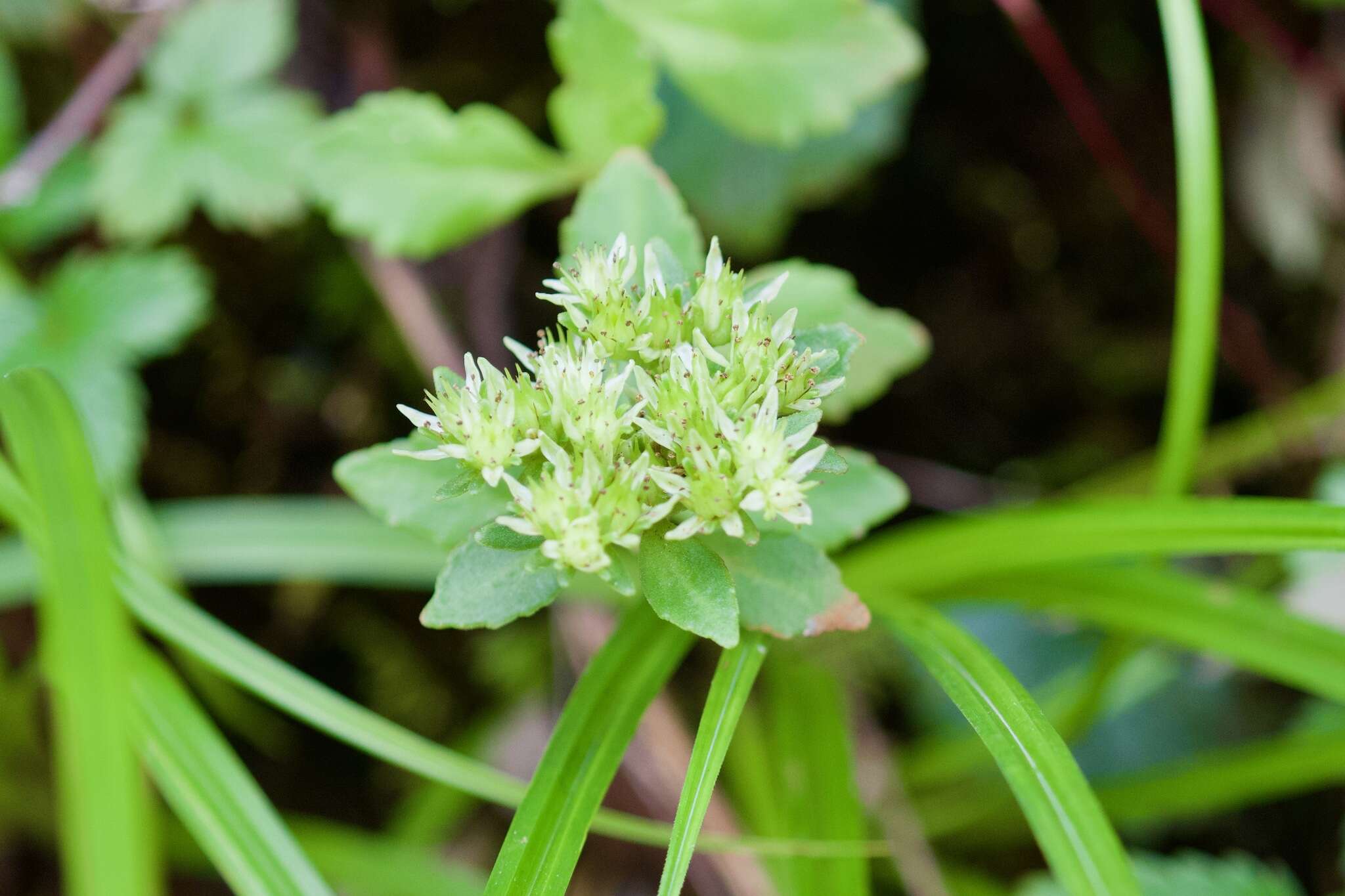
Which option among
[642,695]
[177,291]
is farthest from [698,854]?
[177,291]

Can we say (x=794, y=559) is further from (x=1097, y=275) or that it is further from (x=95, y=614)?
(x=1097, y=275)

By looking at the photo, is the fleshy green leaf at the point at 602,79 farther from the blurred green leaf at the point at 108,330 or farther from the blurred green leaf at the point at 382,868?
the blurred green leaf at the point at 382,868

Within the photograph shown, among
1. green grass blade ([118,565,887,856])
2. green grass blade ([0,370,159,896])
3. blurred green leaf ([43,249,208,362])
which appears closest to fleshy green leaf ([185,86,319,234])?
blurred green leaf ([43,249,208,362])

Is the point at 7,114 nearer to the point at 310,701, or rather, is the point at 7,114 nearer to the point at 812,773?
the point at 310,701

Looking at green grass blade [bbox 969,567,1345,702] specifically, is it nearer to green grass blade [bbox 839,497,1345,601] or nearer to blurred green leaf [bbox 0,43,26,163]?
green grass blade [bbox 839,497,1345,601]

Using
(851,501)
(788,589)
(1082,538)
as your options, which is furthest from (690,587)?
(1082,538)

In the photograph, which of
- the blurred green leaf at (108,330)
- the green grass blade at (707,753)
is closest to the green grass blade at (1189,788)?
the green grass blade at (707,753)
